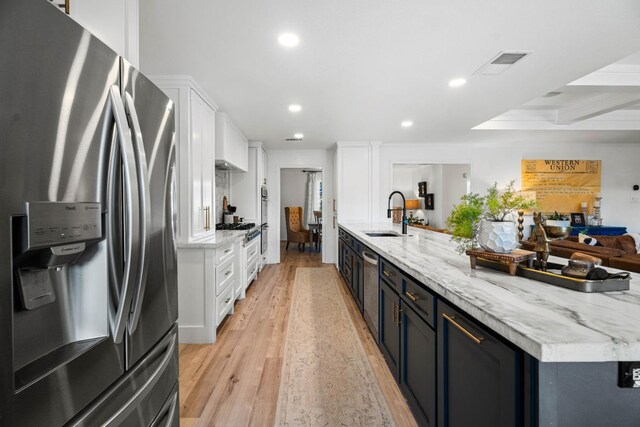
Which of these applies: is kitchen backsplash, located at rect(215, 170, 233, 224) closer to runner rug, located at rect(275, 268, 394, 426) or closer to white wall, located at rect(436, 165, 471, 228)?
runner rug, located at rect(275, 268, 394, 426)

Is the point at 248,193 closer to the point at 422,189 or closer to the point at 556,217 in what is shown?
the point at 556,217

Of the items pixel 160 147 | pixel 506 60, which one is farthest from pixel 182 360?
pixel 506 60

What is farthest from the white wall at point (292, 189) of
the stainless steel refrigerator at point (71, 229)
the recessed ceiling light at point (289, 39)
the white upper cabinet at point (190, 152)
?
the stainless steel refrigerator at point (71, 229)

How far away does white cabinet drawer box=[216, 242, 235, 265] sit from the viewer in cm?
304

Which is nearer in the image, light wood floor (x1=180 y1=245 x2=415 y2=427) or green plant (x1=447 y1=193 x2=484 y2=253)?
green plant (x1=447 y1=193 x2=484 y2=253)

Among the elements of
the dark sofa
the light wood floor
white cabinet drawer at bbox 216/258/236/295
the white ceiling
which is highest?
the white ceiling

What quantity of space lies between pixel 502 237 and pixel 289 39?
1.83 m

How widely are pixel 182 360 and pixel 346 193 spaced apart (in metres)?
4.05

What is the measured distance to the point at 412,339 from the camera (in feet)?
5.67

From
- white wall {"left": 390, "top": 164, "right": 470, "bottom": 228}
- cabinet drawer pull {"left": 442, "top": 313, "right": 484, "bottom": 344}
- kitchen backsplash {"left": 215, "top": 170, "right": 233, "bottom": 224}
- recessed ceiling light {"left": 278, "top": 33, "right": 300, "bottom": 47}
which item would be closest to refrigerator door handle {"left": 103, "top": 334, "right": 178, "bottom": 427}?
cabinet drawer pull {"left": 442, "top": 313, "right": 484, "bottom": 344}

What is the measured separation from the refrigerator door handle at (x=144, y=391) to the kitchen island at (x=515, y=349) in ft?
3.56

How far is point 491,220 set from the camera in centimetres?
156

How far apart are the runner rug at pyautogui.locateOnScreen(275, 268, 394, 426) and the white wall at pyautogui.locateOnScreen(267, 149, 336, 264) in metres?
2.88

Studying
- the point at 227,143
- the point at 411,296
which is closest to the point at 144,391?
the point at 411,296
